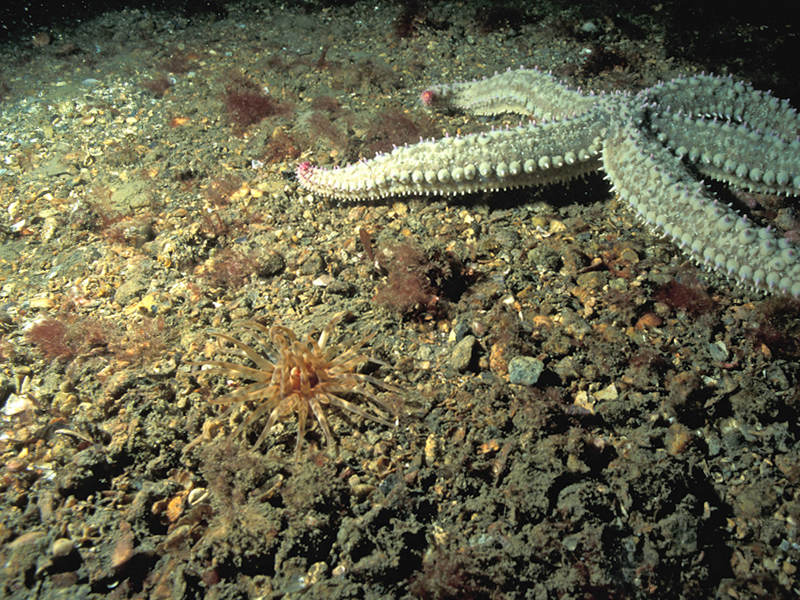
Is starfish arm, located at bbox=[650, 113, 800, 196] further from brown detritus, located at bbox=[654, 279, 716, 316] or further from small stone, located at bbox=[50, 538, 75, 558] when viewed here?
small stone, located at bbox=[50, 538, 75, 558]

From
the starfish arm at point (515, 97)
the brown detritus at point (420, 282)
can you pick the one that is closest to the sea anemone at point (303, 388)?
the brown detritus at point (420, 282)

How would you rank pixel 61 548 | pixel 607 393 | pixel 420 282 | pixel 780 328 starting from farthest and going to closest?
pixel 420 282, pixel 780 328, pixel 607 393, pixel 61 548

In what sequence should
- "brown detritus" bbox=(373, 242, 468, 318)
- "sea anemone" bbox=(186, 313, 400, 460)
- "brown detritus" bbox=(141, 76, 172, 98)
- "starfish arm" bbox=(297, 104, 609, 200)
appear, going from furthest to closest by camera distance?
"brown detritus" bbox=(141, 76, 172, 98)
"starfish arm" bbox=(297, 104, 609, 200)
"brown detritus" bbox=(373, 242, 468, 318)
"sea anemone" bbox=(186, 313, 400, 460)

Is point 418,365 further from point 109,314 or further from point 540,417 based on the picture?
point 109,314

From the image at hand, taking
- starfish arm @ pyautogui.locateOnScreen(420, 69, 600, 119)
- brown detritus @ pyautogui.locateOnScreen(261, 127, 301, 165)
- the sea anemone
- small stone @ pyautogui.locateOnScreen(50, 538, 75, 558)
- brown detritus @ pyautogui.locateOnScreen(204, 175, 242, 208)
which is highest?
starfish arm @ pyautogui.locateOnScreen(420, 69, 600, 119)

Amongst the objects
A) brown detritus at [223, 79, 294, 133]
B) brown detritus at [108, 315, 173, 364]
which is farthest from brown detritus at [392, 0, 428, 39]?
brown detritus at [108, 315, 173, 364]

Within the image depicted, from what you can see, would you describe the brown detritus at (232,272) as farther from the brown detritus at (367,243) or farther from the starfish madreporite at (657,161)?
the starfish madreporite at (657,161)

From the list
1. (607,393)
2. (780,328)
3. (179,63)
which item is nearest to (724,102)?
(780,328)

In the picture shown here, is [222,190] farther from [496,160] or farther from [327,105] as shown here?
[496,160]
